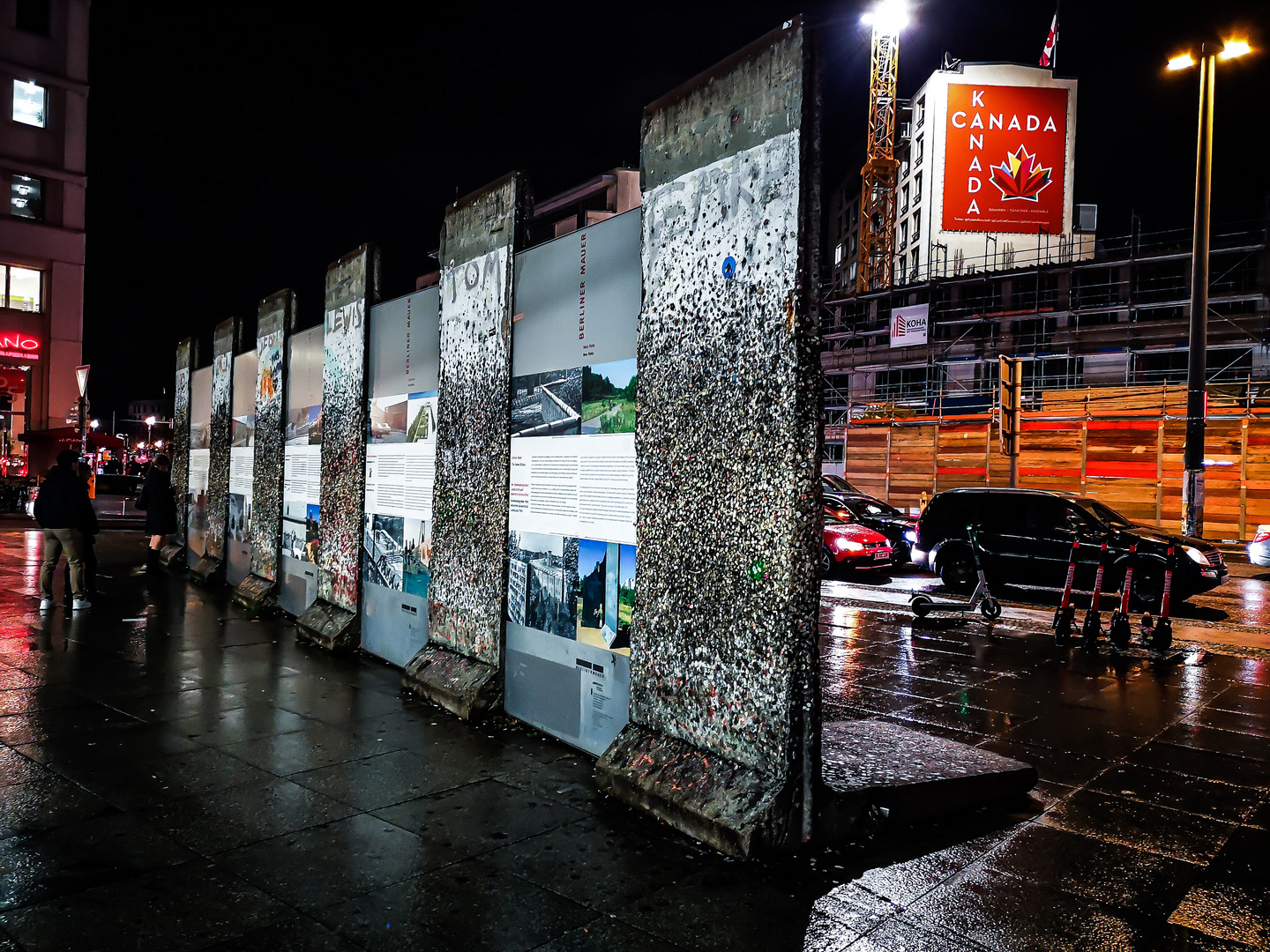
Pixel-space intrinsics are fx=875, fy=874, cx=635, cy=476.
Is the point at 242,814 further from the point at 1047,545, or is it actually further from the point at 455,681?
the point at 1047,545

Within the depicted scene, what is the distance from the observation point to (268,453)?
10617 millimetres

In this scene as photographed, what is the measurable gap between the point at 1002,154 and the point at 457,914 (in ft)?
147

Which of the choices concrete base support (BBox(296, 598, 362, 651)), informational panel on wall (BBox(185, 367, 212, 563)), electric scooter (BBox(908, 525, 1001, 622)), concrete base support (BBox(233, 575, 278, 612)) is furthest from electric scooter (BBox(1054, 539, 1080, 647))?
informational panel on wall (BBox(185, 367, 212, 563))

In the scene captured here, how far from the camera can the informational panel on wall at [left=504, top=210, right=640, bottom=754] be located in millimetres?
4957

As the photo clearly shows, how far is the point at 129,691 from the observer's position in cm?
632

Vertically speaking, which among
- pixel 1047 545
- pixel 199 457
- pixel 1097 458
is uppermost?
pixel 1097 458

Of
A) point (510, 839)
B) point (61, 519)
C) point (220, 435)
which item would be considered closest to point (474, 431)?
point (510, 839)

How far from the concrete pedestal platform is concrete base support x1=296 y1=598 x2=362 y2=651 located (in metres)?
4.74

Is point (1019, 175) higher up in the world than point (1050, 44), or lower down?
lower down

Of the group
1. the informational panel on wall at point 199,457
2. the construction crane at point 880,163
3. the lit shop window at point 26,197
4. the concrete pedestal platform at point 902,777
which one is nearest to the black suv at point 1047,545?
the concrete pedestal platform at point 902,777

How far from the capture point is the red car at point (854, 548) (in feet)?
51.8

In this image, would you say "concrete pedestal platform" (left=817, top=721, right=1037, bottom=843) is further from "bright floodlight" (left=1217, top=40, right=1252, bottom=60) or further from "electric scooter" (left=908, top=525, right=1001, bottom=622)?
"bright floodlight" (left=1217, top=40, right=1252, bottom=60)

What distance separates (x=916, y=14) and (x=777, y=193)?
58.2m

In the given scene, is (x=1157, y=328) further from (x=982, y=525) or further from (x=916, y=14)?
(x=916, y=14)
